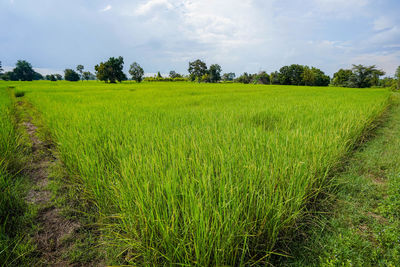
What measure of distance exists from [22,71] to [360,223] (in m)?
82.5

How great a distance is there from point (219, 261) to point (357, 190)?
1.91m

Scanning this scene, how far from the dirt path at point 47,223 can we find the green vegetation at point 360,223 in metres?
1.64

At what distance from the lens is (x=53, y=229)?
4.88 ft

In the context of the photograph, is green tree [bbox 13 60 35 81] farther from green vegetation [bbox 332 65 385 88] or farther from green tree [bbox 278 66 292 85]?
green vegetation [bbox 332 65 385 88]

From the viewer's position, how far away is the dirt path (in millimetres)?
1272

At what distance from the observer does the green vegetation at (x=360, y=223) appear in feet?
3.71

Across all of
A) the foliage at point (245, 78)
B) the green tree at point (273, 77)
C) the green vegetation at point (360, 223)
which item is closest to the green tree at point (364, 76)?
the green tree at point (273, 77)

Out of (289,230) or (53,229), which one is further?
(53,229)

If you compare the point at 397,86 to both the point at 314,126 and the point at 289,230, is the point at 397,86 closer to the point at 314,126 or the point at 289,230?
the point at 314,126

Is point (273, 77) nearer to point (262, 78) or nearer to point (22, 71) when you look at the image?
point (262, 78)

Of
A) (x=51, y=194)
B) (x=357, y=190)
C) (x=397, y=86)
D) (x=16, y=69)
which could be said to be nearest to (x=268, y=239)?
(x=357, y=190)

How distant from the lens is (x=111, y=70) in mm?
39812

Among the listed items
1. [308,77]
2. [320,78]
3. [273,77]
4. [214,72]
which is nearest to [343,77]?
[320,78]

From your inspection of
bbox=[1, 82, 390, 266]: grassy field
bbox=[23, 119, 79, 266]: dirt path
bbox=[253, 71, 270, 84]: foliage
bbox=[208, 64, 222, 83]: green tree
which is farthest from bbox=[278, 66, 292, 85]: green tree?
bbox=[23, 119, 79, 266]: dirt path
